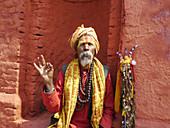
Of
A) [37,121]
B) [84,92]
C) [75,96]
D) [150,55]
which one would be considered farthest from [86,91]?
[37,121]

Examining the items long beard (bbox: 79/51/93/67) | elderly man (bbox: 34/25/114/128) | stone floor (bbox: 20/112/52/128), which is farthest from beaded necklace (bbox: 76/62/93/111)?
stone floor (bbox: 20/112/52/128)

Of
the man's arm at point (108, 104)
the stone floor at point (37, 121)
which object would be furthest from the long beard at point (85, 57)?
the stone floor at point (37, 121)

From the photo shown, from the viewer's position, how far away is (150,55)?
240 cm

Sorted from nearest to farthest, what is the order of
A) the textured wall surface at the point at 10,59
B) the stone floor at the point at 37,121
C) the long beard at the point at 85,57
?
the long beard at the point at 85,57
the stone floor at the point at 37,121
the textured wall surface at the point at 10,59

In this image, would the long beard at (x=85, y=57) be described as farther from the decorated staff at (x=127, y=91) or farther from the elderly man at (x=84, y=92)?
the decorated staff at (x=127, y=91)

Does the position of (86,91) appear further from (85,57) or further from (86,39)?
(86,39)

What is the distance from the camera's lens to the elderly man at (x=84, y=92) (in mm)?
2477

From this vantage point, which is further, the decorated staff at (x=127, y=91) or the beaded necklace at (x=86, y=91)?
the beaded necklace at (x=86, y=91)

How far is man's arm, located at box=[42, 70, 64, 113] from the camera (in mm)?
2314

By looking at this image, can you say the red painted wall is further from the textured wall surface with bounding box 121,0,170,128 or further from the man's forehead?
the man's forehead

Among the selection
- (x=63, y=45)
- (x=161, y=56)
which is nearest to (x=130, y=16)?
(x=161, y=56)

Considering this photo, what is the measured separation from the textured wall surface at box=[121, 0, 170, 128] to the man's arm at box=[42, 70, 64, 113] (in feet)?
3.26

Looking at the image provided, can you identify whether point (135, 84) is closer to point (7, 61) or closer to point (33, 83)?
point (33, 83)

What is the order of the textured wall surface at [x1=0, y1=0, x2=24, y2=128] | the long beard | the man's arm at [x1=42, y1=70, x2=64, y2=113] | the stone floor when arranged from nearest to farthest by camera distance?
1. the man's arm at [x1=42, y1=70, x2=64, y2=113]
2. the long beard
3. the stone floor
4. the textured wall surface at [x1=0, y1=0, x2=24, y2=128]
